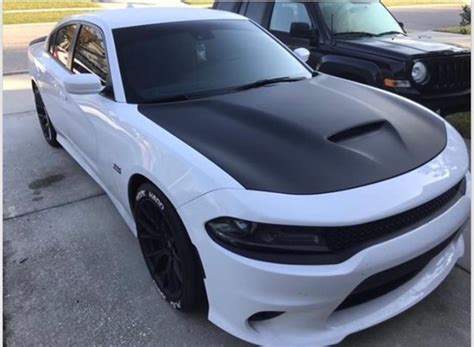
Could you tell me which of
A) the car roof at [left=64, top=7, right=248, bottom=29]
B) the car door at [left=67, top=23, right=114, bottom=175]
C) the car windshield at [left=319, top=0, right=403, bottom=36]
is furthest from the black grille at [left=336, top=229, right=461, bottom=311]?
the car windshield at [left=319, top=0, right=403, bottom=36]

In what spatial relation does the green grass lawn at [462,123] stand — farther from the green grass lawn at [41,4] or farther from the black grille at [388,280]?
the green grass lawn at [41,4]

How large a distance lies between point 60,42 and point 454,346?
429cm

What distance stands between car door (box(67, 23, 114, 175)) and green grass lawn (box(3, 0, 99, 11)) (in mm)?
17580

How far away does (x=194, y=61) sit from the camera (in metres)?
3.29

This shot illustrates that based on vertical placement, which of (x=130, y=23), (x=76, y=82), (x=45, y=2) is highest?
(x=130, y=23)

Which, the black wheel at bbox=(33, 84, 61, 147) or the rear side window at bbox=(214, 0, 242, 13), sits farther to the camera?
the rear side window at bbox=(214, 0, 242, 13)

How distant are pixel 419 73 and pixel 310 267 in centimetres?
354

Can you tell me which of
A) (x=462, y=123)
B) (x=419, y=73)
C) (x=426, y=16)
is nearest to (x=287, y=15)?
(x=419, y=73)

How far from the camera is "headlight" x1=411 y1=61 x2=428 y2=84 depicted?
474 cm

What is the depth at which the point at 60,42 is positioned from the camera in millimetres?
4609

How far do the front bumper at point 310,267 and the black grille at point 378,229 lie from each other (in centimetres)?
4

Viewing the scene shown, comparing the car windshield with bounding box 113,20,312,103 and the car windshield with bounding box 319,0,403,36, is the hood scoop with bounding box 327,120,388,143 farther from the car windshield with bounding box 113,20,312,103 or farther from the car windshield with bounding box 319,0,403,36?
the car windshield with bounding box 319,0,403,36

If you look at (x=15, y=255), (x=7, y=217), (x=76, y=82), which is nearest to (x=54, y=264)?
(x=15, y=255)

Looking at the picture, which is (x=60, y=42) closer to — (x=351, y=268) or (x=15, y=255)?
(x=15, y=255)
